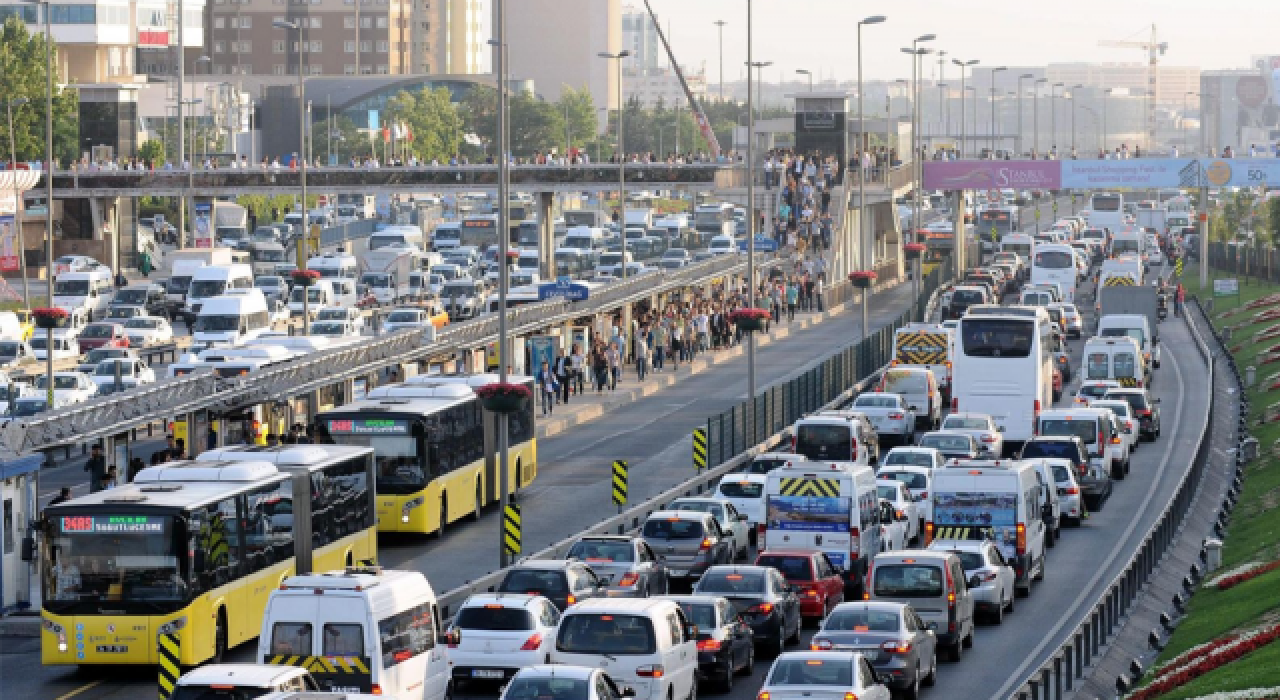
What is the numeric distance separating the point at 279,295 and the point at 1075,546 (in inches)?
2069

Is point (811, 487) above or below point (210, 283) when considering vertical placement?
→ below

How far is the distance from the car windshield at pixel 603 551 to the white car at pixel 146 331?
41834 mm

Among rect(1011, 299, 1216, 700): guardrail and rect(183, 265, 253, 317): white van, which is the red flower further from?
rect(183, 265, 253, 317): white van

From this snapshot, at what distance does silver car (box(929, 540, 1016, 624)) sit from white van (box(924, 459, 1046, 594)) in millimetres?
1770

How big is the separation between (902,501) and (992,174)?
2773 inches

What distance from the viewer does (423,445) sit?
3919cm

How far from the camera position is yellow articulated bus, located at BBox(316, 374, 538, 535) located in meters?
39.1

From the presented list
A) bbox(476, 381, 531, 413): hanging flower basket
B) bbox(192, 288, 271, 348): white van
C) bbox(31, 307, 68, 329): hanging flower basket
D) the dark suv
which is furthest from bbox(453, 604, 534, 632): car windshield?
bbox(192, 288, 271, 348): white van

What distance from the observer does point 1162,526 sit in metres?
37.7

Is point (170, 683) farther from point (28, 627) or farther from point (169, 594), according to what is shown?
point (28, 627)

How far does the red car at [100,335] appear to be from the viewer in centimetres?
Result: 6988

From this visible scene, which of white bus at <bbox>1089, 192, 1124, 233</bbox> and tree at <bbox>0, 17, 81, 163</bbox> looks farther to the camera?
white bus at <bbox>1089, 192, 1124, 233</bbox>

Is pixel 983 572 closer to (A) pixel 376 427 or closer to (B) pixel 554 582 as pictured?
(B) pixel 554 582

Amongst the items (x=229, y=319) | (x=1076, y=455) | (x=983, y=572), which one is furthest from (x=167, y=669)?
(x=229, y=319)
